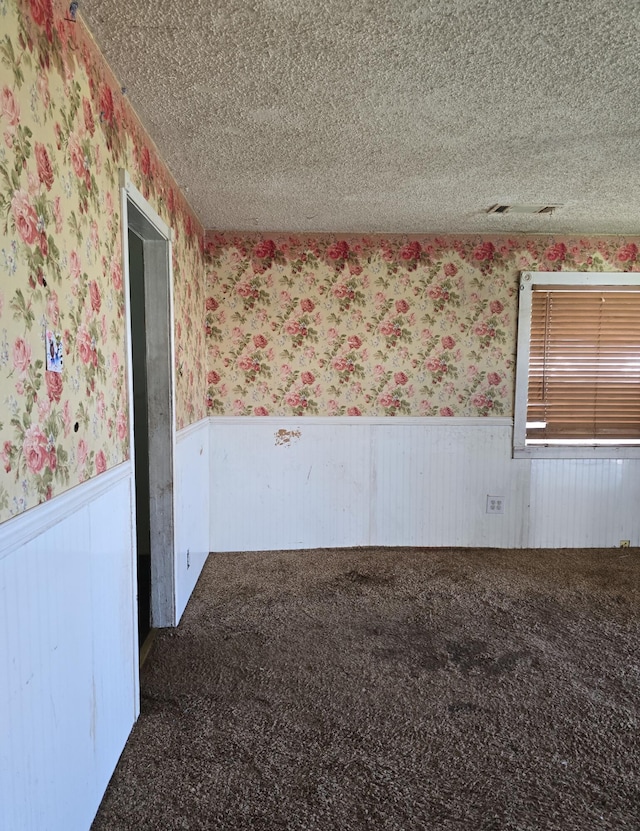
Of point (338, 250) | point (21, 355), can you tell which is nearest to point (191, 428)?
point (338, 250)

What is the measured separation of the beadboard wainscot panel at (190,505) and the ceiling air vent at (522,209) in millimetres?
2270

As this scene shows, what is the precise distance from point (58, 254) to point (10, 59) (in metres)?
0.41

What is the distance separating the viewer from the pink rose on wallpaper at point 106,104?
5.22 ft

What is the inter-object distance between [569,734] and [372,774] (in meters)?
0.78

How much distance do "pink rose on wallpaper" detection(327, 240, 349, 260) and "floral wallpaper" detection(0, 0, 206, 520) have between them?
1.84m

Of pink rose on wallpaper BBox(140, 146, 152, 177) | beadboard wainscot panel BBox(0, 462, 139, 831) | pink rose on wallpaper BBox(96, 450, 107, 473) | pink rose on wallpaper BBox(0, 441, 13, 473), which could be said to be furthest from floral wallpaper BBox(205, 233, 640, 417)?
pink rose on wallpaper BBox(0, 441, 13, 473)

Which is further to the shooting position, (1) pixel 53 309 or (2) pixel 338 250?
(2) pixel 338 250

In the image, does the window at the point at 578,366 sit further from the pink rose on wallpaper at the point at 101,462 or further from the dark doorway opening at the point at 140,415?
the pink rose on wallpaper at the point at 101,462

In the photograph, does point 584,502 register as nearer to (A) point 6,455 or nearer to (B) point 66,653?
(B) point 66,653

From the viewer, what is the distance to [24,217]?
1.12m

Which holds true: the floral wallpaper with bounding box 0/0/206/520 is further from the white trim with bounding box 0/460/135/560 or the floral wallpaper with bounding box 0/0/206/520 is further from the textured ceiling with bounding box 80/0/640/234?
the textured ceiling with bounding box 80/0/640/234

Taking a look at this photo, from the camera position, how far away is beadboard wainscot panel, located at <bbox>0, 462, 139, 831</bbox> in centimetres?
104

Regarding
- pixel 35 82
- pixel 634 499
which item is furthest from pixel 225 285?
pixel 634 499

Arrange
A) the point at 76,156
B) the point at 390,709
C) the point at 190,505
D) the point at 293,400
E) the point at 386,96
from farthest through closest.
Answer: the point at 293,400
the point at 190,505
the point at 390,709
the point at 386,96
the point at 76,156
